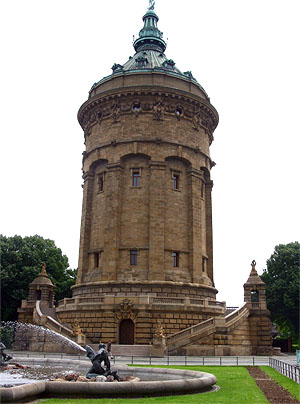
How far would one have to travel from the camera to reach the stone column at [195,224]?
1694 inches

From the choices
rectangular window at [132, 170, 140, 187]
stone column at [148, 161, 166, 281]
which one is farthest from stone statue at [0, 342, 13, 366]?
rectangular window at [132, 170, 140, 187]

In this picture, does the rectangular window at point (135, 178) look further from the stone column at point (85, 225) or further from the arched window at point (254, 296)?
the arched window at point (254, 296)

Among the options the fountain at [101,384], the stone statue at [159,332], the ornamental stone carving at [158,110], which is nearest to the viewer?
the fountain at [101,384]

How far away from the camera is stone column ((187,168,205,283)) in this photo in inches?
1694

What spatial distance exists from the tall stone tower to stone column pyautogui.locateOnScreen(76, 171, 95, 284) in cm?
10

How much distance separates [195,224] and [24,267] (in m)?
23.2

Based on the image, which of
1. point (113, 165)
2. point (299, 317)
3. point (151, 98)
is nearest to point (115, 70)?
point (151, 98)

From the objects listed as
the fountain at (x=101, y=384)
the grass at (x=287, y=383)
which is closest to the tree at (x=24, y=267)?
the fountain at (x=101, y=384)

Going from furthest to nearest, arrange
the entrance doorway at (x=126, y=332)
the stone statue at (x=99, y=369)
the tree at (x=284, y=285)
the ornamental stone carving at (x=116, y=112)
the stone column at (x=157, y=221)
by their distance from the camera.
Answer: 1. the tree at (x=284, y=285)
2. the ornamental stone carving at (x=116, y=112)
3. the stone column at (x=157, y=221)
4. the entrance doorway at (x=126, y=332)
5. the stone statue at (x=99, y=369)

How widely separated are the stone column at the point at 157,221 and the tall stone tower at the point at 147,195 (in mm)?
92

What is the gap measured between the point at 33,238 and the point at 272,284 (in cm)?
3125

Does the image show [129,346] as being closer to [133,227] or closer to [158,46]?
[133,227]

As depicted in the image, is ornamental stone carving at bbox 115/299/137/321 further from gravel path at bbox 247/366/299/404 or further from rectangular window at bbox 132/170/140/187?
gravel path at bbox 247/366/299/404

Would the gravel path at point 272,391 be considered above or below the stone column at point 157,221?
below
